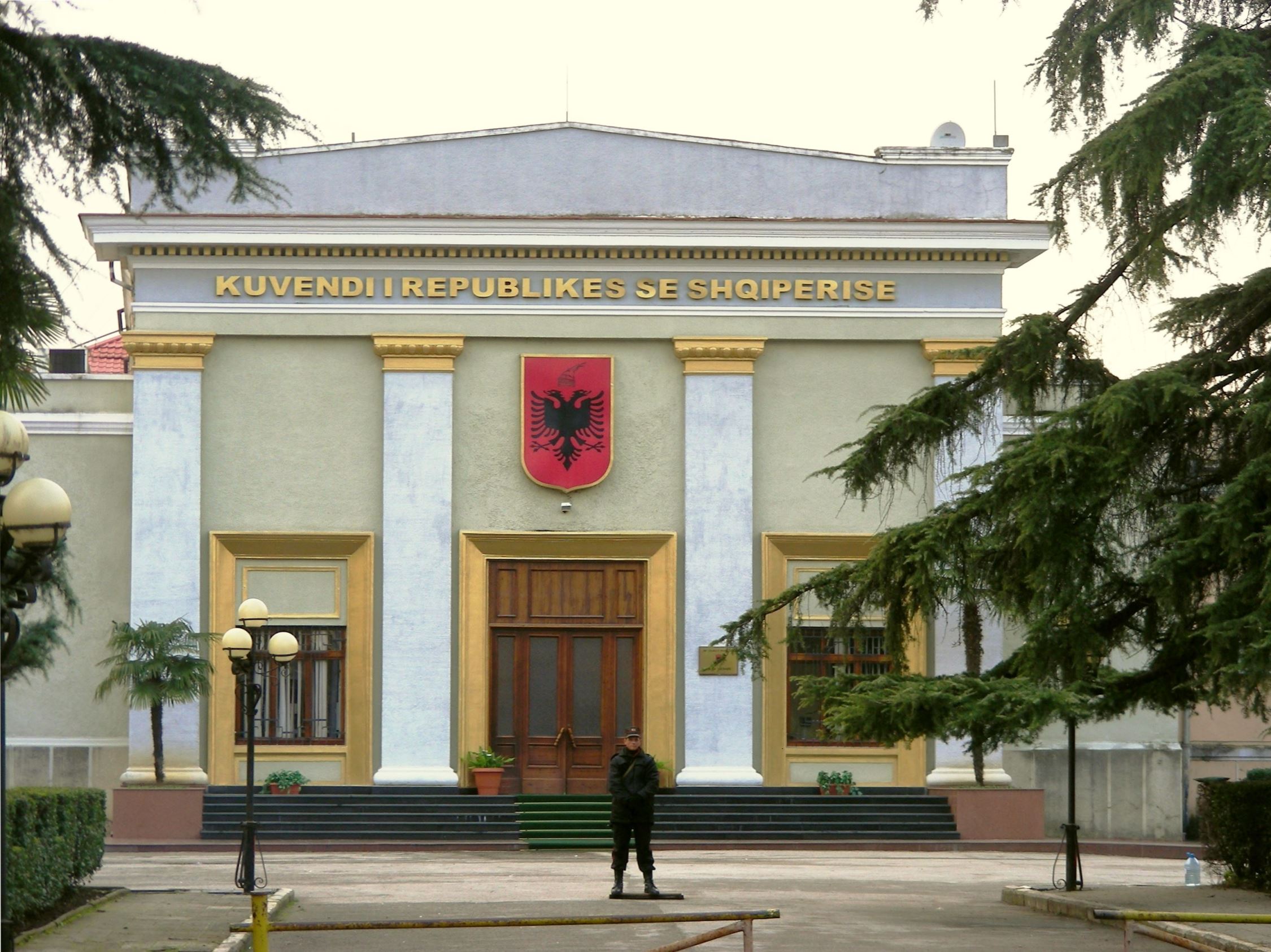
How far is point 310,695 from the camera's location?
3081 centimetres

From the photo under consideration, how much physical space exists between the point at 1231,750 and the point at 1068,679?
19442mm

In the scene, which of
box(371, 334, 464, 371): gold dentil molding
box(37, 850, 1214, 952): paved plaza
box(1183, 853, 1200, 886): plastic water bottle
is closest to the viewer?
box(37, 850, 1214, 952): paved plaza

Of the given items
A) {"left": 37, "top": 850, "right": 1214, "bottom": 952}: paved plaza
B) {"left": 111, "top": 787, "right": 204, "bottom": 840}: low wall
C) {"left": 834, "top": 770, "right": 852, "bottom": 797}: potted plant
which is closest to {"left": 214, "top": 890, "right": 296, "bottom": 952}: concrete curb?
{"left": 37, "top": 850, "right": 1214, "bottom": 952}: paved plaza

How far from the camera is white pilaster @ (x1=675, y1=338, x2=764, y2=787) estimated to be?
30578 millimetres

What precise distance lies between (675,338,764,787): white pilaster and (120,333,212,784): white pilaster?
776 centimetres

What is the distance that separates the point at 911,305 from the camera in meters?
31.4

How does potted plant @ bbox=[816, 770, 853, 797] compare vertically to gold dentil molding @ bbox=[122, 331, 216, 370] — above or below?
below

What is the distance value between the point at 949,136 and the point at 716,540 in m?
8.14

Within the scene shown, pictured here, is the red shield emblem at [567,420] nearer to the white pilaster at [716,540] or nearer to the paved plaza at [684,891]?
the white pilaster at [716,540]

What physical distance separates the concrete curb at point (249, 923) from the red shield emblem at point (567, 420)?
39.3ft

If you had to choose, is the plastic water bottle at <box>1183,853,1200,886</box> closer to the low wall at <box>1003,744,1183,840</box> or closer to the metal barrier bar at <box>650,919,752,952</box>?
the low wall at <box>1003,744,1183,840</box>

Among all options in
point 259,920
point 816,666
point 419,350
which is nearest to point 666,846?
point 816,666

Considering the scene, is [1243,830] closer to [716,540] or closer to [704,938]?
[704,938]

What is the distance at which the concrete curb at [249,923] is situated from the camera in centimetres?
1423
